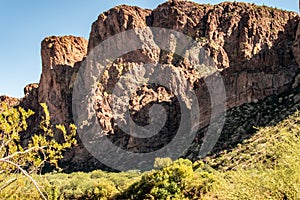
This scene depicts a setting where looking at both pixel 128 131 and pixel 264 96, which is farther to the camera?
pixel 128 131

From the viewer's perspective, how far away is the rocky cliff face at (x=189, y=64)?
78.4 m

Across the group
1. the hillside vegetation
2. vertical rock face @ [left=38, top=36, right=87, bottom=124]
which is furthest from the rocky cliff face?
the hillside vegetation

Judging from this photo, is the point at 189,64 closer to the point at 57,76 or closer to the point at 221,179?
the point at 57,76

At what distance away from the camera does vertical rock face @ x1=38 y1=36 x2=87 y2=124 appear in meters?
104

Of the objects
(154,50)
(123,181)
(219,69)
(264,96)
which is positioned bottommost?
(123,181)

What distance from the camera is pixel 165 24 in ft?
353

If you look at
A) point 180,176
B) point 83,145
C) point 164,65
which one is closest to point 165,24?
point 164,65

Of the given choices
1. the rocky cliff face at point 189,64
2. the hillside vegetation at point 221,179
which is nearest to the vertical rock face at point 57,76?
the rocky cliff face at point 189,64

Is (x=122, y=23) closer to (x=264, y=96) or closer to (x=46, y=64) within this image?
(x=46, y=64)

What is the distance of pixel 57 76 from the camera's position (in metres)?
107

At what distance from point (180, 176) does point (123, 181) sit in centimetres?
2499

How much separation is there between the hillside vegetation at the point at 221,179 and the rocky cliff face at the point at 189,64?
1632 centimetres

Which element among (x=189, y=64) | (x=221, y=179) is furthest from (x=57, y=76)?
(x=221, y=179)

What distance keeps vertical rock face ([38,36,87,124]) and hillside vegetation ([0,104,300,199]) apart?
1391 inches
